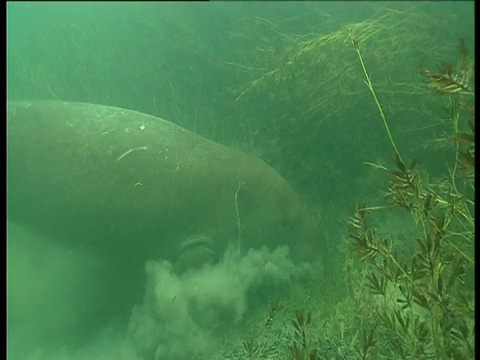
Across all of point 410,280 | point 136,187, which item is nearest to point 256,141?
point 136,187

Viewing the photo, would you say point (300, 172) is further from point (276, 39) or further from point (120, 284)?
point (120, 284)

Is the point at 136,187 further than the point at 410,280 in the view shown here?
Yes

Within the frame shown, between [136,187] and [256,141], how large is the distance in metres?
0.69

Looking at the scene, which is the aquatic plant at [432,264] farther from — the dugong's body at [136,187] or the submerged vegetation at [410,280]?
the dugong's body at [136,187]

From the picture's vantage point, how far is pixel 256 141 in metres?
2.57

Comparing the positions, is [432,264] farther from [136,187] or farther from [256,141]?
[136,187]

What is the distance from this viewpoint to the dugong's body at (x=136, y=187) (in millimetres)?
2562

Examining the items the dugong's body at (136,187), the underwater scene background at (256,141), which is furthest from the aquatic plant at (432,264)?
the dugong's body at (136,187)

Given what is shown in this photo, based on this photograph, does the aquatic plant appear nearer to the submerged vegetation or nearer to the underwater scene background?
the submerged vegetation

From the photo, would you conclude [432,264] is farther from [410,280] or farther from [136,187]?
[136,187]

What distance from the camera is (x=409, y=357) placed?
198cm

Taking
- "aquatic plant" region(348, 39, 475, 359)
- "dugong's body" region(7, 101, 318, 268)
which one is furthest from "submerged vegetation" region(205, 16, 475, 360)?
"dugong's body" region(7, 101, 318, 268)

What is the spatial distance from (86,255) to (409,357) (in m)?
1.70

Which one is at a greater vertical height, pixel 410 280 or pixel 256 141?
pixel 256 141
